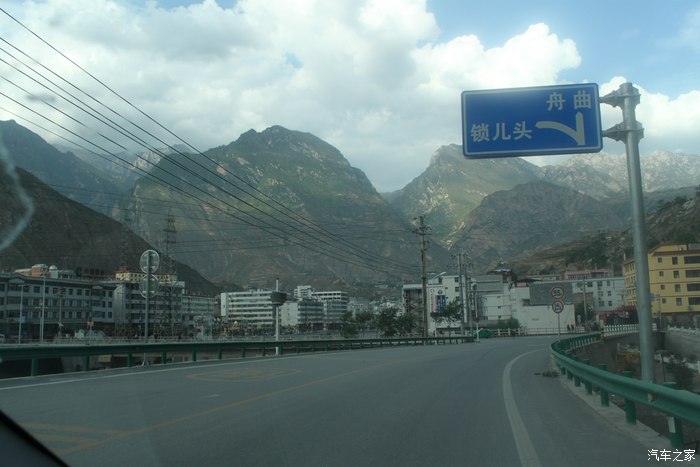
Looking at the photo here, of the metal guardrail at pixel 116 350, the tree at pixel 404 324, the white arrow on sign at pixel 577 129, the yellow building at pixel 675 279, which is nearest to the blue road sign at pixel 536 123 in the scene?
the white arrow on sign at pixel 577 129

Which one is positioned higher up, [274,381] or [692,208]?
[692,208]

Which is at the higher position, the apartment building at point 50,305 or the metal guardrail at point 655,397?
the apartment building at point 50,305

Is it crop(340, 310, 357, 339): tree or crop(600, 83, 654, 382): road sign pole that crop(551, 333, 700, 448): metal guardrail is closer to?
crop(600, 83, 654, 382): road sign pole

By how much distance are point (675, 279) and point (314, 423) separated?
116 feet

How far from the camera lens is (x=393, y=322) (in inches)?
4168

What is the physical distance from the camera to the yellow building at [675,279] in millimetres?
37438

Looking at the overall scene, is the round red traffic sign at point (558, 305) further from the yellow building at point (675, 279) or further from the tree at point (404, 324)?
the tree at point (404, 324)

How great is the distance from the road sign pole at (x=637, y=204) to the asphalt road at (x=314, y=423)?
1525mm

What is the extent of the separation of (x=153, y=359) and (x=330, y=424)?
43.6 meters

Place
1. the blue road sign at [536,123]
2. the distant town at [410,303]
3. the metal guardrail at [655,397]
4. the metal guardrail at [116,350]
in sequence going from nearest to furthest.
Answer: the metal guardrail at [655,397], the blue road sign at [536,123], the metal guardrail at [116,350], the distant town at [410,303]

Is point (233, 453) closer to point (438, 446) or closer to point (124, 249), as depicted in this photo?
point (438, 446)

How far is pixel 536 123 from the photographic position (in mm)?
12047

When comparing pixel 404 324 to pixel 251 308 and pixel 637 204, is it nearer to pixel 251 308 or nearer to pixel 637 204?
pixel 251 308

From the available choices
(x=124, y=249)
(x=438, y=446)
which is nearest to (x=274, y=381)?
(x=438, y=446)
